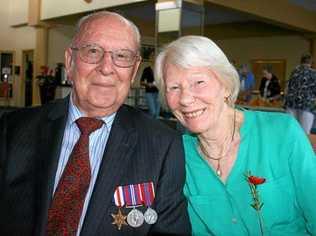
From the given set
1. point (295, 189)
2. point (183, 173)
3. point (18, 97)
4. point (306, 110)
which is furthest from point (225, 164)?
point (18, 97)

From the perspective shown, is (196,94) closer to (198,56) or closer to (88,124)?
(198,56)

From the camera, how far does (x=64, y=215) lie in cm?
160

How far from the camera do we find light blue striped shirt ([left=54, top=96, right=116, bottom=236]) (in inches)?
66.2

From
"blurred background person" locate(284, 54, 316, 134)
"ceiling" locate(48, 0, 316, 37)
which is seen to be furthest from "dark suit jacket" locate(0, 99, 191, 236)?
"ceiling" locate(48, 0, 316, 37)

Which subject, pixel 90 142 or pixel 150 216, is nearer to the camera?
pixel 150 216

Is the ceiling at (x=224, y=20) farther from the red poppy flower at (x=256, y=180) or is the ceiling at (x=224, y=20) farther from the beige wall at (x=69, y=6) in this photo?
the red poppy flower at (x=256, y=180)

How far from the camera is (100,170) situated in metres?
1.65

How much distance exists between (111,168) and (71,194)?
167 millimetres

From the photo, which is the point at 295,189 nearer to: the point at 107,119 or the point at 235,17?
the point at 107,119

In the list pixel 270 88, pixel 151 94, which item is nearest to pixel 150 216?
pixel 151 94

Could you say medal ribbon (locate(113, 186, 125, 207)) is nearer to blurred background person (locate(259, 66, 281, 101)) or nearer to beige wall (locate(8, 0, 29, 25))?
blurred background person (locate(259, 66, 281, 101))

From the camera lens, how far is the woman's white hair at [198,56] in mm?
1652

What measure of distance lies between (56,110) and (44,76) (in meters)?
14.6

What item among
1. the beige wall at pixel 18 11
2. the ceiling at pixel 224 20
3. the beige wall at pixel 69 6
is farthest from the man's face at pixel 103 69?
the beige wall at pixel 18 11
